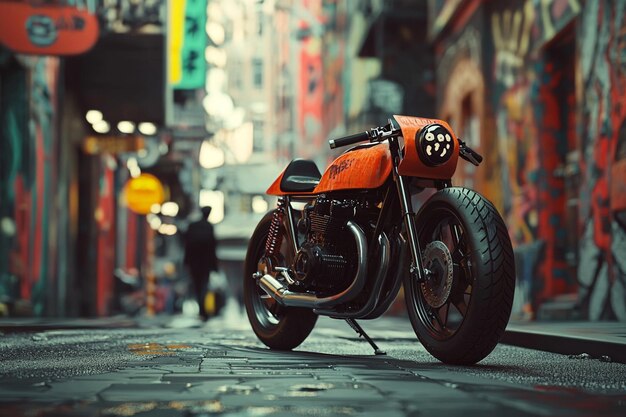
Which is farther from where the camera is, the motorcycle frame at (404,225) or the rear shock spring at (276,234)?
the rear shock spring at (276,234)

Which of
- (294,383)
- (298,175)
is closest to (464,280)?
(294,383)

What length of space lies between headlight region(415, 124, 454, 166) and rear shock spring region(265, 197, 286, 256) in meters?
1.69

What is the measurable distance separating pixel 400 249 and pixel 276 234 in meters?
1.55

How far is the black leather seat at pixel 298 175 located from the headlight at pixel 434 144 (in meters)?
1.44

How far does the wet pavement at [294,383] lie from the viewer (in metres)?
3.48

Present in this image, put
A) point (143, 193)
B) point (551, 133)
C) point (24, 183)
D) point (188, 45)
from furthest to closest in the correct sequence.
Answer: point (143, 193)
point (188, 45)
point (24, 183)
point (551, 133)

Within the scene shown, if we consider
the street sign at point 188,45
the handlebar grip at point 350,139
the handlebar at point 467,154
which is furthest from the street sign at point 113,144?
the handlebar at point 467,154

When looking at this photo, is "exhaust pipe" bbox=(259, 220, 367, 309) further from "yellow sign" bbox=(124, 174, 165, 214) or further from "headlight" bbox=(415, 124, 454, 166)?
"yellow sign" bbox=(124, 174, 165, 214)

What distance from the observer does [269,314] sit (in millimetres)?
7062

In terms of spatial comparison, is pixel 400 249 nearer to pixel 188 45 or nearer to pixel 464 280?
pixel 464 280

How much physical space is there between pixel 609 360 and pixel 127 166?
23.7m

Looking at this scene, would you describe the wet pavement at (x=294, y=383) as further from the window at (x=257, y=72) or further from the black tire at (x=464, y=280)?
the window at (x=257, y=72)

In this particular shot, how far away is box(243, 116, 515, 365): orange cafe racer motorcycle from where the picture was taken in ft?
16.7

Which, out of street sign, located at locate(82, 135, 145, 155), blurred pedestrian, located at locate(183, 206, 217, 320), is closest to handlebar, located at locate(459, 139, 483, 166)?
blurred pedestrian, located at locate(183, 206, 217, 320)
